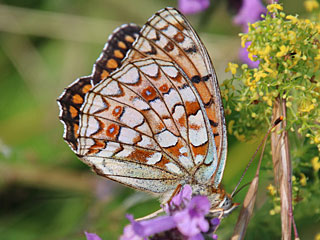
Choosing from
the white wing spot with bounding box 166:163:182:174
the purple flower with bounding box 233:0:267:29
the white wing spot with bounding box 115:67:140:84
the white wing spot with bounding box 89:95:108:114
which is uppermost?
the purple flower with bounding box 233:0:267:29

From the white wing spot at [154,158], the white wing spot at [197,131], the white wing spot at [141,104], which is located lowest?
the white wing spot at [154,158]

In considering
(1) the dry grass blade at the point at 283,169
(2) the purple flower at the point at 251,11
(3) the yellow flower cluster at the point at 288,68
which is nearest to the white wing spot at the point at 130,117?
(3) the yellow flower cluster at the point at 288,68

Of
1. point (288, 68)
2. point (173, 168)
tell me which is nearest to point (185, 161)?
point (173, 168)

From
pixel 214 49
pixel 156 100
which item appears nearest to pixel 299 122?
pixel 156 100

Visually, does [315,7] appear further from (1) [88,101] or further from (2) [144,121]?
(1) [88,101]

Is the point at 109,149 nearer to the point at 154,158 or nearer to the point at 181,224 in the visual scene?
the point at 154,158

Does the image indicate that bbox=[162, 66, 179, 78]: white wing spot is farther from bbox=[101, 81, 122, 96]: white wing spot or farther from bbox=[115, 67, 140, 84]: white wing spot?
bbox=[101, 81, 122, 96]: white wing spot

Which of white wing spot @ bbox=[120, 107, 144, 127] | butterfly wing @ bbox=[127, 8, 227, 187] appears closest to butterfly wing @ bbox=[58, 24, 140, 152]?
butterfly wing @ bbox=[127, 8, 227, 187]

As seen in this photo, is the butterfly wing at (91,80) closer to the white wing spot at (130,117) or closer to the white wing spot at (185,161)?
the white wing spot at (130,117)
